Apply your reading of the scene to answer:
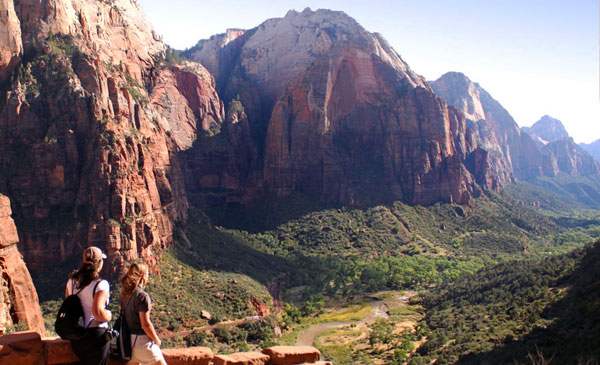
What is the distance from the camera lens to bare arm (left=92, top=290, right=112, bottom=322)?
9078 mm

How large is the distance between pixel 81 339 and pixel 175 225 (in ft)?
175

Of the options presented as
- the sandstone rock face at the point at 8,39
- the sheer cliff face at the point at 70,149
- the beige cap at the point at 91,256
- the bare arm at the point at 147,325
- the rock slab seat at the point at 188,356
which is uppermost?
the sandstone rock face at the point at 8,39

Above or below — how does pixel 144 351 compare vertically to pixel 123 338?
below

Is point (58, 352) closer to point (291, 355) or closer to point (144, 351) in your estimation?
point (144, 351)

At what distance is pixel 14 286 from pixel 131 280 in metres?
16.6

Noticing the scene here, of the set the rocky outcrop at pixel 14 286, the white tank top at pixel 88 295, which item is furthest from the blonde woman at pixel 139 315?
the rocky outcrop at pixel 14 286

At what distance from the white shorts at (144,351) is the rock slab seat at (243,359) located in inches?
164

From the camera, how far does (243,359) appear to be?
1384 centimetres

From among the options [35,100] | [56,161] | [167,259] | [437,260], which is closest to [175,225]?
[167,259]

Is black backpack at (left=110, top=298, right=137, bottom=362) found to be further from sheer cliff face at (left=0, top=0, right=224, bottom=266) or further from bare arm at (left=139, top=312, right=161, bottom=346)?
sheer cliff face at (left=0, top=0, right=224, bottom=266)

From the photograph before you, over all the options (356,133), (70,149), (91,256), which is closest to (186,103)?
(356,133)

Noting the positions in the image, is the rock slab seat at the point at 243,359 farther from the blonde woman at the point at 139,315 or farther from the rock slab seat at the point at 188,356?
the blonde woman at the point at 139,315

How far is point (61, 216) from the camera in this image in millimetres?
46125

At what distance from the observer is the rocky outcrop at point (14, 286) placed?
822 inches
